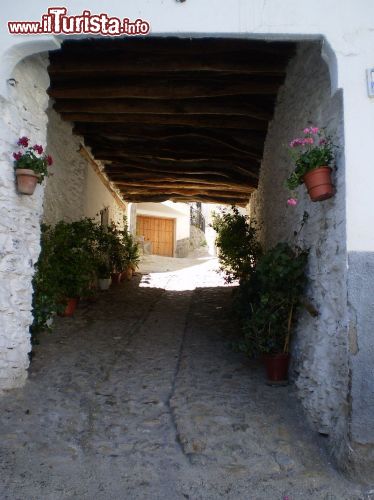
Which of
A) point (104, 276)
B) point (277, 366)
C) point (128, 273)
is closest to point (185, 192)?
point (128, 273)

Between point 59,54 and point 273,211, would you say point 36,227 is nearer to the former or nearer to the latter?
point 59,54

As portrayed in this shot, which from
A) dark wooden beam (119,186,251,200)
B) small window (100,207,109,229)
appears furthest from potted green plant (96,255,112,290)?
dark wooden beam (119,186,251,200)

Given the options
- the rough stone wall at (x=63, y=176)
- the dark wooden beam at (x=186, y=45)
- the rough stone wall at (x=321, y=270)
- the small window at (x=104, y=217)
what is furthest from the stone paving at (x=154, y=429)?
the small window at (x=104, y=217)

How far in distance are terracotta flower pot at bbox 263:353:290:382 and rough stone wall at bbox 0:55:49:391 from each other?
2177 mm

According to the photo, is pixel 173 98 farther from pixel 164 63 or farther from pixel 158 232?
pixel 158 232

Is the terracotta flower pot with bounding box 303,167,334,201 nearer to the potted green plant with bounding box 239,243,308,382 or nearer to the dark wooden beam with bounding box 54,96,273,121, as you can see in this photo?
the potted green plant with bounding box 239,243,308,382

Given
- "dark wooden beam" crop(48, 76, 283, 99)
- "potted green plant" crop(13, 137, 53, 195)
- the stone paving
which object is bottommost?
the stone paving

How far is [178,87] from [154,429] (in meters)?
3.64

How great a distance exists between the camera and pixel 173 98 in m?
4.94

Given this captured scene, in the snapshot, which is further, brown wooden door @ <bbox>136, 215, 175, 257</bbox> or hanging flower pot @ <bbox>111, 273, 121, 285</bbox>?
brown wooden door @ <bbox>136, 215, 175, 257</bbox>

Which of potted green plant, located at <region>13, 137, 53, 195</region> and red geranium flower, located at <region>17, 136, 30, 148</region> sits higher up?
red geranium flower, located at <region>17, 136, 30, 148</region>

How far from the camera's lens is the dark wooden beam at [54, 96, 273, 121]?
515 centimetres

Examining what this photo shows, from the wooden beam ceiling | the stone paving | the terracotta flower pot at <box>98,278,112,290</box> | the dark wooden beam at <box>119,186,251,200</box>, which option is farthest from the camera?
the dark wooden beam at <box>119,186,251,200</box>

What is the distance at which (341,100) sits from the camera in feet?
9.27
